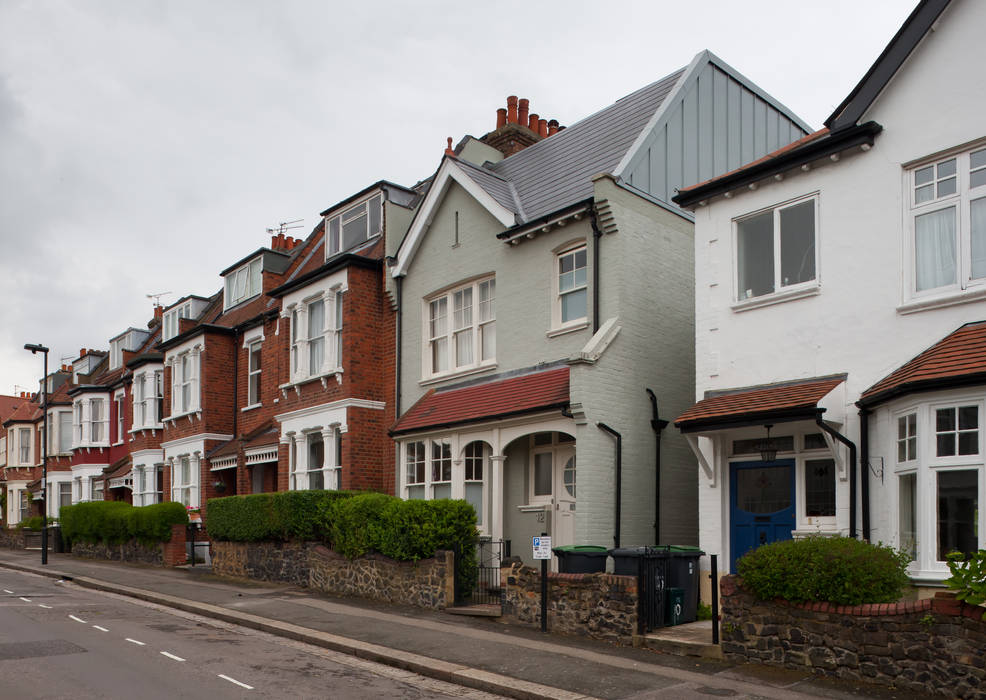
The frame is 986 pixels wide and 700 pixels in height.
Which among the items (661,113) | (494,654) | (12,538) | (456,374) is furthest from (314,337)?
(12,538)

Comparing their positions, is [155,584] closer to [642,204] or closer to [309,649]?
[309,649]

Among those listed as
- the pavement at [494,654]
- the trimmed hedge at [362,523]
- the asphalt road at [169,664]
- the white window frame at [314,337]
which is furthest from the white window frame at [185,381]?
the asphalt road at [169,664]

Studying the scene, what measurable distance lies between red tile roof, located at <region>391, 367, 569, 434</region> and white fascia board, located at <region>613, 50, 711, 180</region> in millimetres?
4117

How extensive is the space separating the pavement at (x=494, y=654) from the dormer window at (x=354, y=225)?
9.58 metres

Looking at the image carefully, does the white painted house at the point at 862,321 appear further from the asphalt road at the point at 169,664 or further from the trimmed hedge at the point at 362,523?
the asphalt road at the point at 169,664

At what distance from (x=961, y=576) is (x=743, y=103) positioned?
1423 centimetres

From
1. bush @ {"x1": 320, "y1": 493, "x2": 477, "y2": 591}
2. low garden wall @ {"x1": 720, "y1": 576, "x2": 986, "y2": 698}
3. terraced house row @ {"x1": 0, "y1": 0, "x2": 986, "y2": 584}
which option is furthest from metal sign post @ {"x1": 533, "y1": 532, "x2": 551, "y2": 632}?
low garden wall @ {"x1": 720, "y1": 576, "x2": 986, "y2": 698}

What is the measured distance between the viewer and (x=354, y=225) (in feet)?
80.1

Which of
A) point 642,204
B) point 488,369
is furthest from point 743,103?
point 488,369

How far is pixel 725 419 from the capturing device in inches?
501

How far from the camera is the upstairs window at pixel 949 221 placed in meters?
11.2

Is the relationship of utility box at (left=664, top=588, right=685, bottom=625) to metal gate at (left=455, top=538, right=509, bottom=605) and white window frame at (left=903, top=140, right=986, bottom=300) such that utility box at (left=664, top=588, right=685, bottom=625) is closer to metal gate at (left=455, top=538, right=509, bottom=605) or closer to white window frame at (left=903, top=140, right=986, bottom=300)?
metal gate at (left=455, top=538, right=509, bottom=605)

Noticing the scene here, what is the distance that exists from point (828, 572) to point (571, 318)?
8.27m

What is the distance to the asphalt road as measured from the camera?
9703mm
